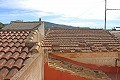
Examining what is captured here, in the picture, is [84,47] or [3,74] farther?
[84,47]

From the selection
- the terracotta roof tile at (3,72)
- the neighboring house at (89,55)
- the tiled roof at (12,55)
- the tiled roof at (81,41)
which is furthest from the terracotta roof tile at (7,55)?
the tiled roof at (81,41)

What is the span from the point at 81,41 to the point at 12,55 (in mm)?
8320

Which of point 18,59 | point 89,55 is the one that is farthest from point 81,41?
point 18,59

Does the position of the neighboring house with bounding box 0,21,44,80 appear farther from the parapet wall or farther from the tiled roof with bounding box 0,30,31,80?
the parapet wall

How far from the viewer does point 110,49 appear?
40.3ft

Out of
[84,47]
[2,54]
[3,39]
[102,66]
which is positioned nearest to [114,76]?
[102,66]

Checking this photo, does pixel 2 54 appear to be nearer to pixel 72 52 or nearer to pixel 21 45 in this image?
pixel 21 45

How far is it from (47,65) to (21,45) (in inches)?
82.5

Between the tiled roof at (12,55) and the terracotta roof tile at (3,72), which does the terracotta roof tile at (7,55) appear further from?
the terracotta roof tile at (3,72)

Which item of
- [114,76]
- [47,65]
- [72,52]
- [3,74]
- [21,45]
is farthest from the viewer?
[72,52]

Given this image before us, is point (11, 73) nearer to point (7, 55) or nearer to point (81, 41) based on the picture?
point (7, 55)

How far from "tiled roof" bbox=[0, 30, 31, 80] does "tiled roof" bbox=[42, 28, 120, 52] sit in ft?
16.0

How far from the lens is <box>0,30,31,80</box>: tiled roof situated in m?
4.44

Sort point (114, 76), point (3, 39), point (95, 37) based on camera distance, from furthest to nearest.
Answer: point (95, 37) → point (114, 76) → point (3, 39)
